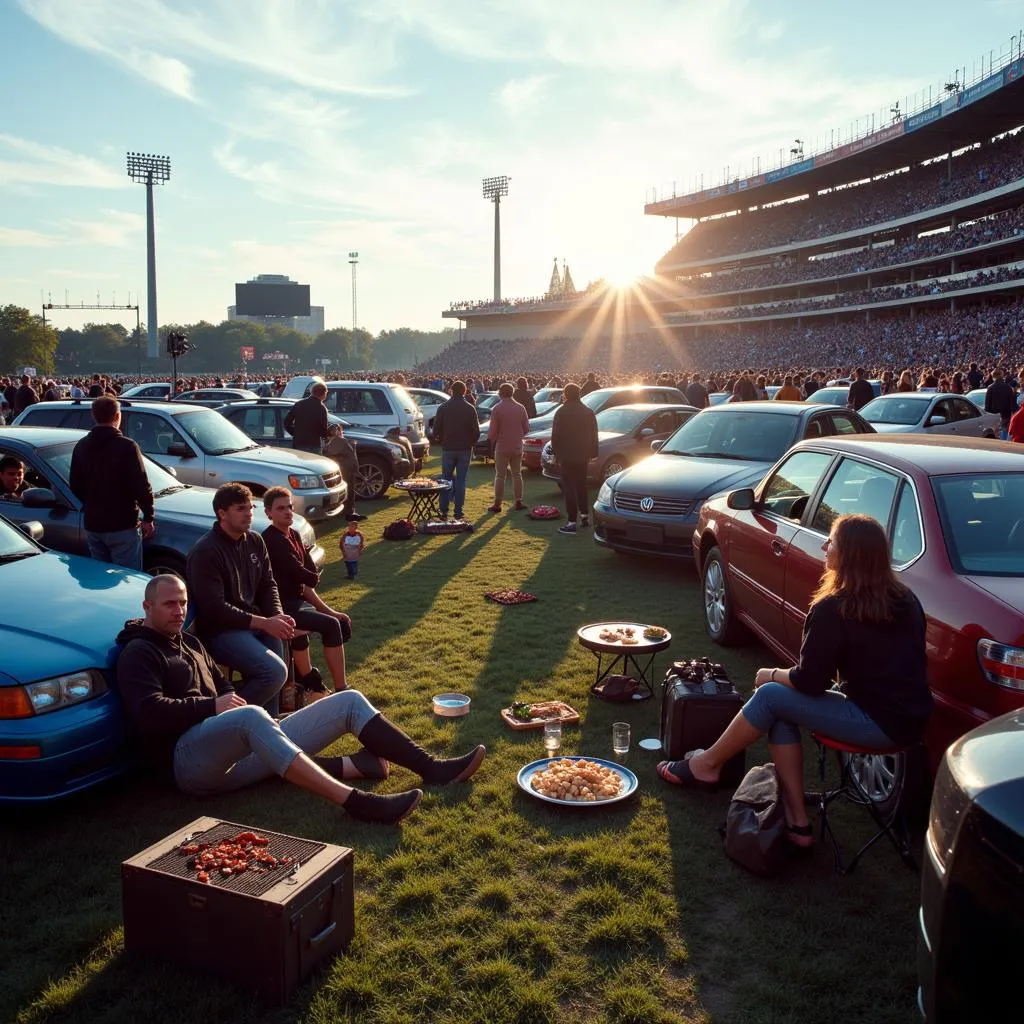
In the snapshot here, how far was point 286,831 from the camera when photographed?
4.39 meters

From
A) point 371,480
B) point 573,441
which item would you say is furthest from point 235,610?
point 371,480

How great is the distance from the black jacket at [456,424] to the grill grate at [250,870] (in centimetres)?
948

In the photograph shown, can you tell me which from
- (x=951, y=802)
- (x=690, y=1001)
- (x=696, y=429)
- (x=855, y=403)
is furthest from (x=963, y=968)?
(x=855, y=403)

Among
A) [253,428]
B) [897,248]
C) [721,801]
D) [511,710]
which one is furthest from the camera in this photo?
[897,248]

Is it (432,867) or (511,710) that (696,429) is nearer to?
(511,710)

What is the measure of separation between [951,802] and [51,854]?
387cm

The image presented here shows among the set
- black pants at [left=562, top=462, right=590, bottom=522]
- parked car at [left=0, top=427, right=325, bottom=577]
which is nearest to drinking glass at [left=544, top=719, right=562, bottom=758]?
parked car at [left=0, top=427, right=325, bottom=577]

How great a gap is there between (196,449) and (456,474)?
382cm

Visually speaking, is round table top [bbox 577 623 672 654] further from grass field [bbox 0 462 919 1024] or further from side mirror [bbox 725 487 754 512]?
side mirror [bbox 725 487 754 512]

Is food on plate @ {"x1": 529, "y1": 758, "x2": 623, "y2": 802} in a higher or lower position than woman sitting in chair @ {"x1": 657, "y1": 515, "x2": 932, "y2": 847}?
lower

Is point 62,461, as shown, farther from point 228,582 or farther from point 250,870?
point 250,870

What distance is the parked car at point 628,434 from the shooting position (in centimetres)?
1503

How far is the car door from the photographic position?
19.6 ft

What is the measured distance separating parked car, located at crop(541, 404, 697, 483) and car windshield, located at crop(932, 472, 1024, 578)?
10.0 m
